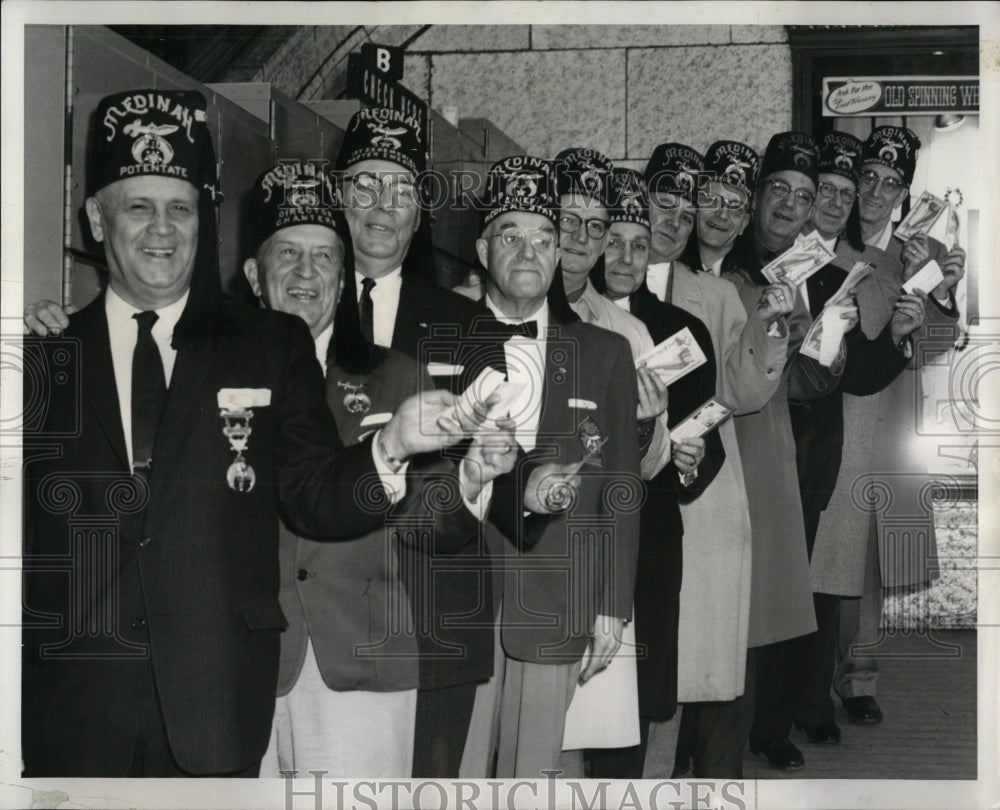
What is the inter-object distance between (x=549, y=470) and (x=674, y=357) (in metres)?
0.59

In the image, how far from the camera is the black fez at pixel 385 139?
14.0 ft

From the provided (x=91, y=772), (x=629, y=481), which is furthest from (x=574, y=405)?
(x=91, y=772)

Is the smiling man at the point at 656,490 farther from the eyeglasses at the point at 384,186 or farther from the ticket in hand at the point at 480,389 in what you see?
the eyeglasses at the point at 384,186

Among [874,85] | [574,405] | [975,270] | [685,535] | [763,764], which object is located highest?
[874,85]

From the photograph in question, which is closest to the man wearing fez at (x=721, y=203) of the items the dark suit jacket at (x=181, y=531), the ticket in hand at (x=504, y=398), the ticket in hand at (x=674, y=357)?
the ticket in hand at (x=674, y=357)

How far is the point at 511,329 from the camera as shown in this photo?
4289 millimetres

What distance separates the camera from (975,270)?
4.41 m

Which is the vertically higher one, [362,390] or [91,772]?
[362,390]

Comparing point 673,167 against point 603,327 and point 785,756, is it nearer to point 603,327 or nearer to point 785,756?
point 603,327

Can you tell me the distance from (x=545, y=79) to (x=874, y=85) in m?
1.14

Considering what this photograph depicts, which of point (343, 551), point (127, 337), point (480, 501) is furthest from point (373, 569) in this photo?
point (127, 337)

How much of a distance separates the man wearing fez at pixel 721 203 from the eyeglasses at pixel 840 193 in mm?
275

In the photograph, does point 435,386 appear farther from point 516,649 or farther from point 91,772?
point 91,772

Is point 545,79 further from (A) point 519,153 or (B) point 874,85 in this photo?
(B) point 874,85
